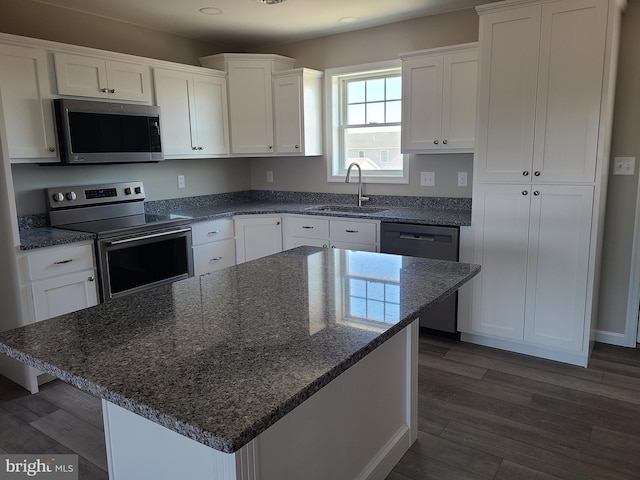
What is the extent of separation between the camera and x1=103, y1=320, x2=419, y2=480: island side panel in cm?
125

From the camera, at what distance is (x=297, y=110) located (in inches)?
162

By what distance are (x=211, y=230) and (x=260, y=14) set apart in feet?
5.50

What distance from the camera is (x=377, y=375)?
1.86 m

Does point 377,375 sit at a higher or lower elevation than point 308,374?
lower

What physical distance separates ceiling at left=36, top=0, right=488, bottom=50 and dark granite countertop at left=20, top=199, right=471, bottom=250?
145cm

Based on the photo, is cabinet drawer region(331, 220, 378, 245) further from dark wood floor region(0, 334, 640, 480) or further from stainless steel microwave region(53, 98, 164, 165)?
stainless steel microwave region(53, 98, 164, 165)

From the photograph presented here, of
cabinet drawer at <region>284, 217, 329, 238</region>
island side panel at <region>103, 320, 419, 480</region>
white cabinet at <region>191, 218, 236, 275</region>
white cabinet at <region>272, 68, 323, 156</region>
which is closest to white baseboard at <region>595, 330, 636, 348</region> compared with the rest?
island side panel at <region>103, 320, 419, 480</region>

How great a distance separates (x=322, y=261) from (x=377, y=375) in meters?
0.58

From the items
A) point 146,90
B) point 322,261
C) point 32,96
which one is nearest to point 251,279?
point 322,261

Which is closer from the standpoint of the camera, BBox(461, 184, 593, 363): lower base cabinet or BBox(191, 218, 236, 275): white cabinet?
BBox(461, 184, 593, 363): lower base cabinet

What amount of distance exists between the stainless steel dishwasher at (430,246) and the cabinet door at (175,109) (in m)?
1.74

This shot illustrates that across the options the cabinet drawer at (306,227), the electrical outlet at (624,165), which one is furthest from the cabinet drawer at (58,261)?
the electrical outlet at (624,165)

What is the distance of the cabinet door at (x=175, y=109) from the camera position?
365 centimetres

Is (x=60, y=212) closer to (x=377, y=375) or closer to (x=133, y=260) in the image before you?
(x=133, y=260)
